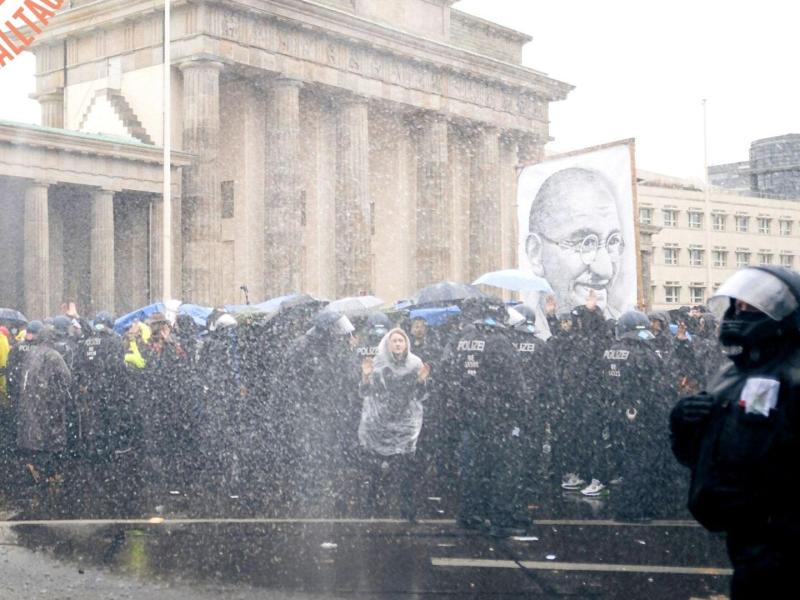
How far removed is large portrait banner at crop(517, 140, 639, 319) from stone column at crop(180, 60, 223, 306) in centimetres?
2011

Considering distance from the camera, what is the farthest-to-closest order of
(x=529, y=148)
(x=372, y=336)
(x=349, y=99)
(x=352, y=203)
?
1. (x=529, y=148)
2. (x=349, y=99)
3. (x=352, y=203)
4. (x=372, y=336)

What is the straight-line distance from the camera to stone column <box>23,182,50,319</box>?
29078 millimetres

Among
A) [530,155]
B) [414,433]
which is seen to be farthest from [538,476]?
[530,155]

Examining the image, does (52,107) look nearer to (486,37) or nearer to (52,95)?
(52,95)

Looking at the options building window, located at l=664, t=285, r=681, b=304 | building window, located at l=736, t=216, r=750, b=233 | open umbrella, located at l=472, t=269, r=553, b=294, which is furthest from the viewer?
building window, located at l=664, t=285, r=681, b=304

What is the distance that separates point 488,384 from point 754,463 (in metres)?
5.37

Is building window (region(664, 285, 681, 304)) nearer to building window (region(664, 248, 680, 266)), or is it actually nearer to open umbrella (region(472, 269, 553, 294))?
building window (region(664, 248, 680, 266))

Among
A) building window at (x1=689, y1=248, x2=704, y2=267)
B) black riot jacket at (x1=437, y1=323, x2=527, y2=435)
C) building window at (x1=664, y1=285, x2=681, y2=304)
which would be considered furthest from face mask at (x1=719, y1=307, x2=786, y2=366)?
building window at (x1=689, y1=248, x2=704, y2=267)

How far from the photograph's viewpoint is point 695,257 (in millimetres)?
67500

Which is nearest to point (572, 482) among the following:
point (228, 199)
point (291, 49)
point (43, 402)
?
point (43, 402)

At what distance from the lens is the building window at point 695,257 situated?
6706 cm

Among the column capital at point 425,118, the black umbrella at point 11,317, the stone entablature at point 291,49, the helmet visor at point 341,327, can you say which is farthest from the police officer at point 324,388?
the column capital at point 425,118

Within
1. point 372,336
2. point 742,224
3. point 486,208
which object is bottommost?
point 372,336

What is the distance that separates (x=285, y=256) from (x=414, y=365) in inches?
1112
